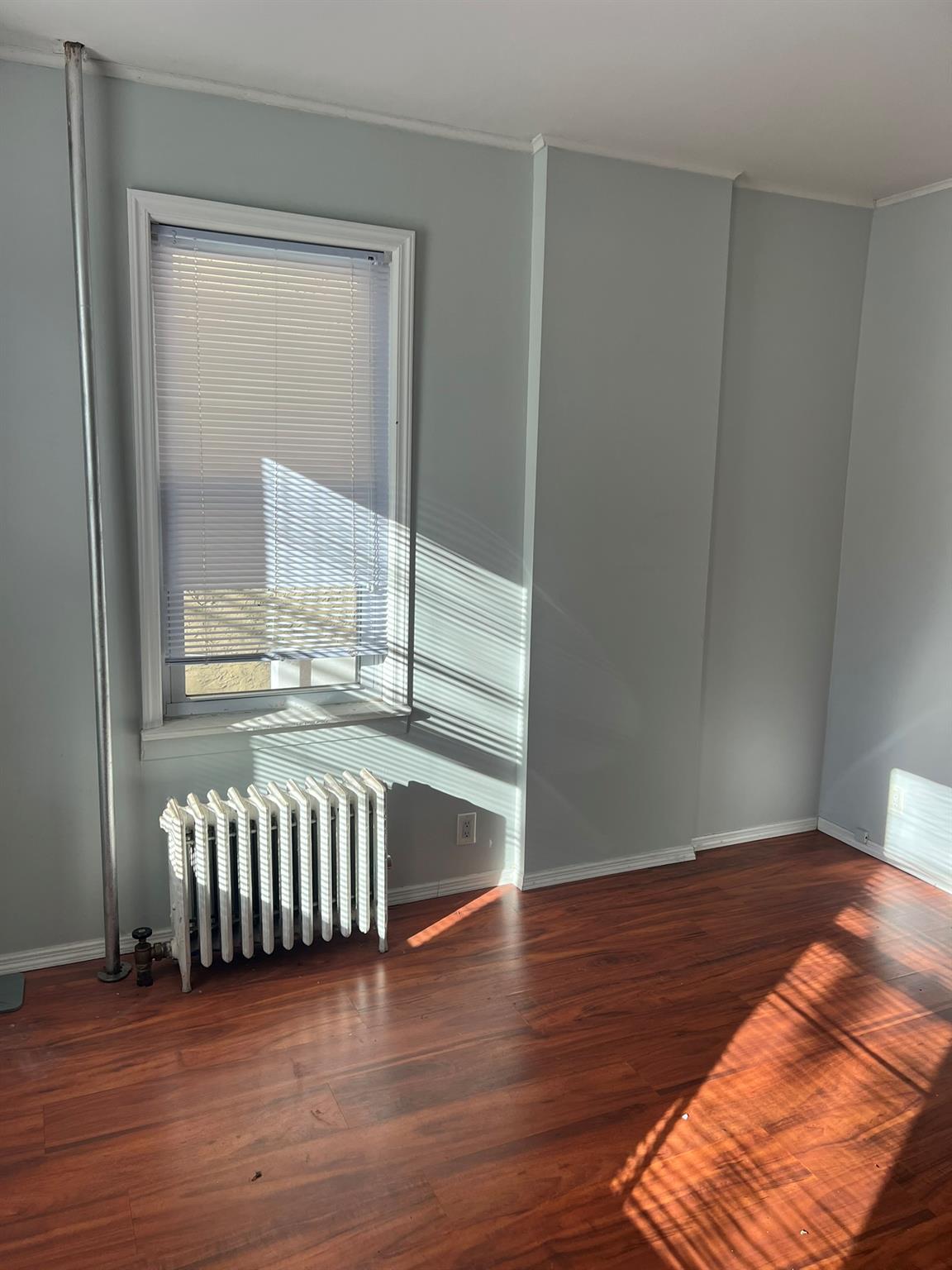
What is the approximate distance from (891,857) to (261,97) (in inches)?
139

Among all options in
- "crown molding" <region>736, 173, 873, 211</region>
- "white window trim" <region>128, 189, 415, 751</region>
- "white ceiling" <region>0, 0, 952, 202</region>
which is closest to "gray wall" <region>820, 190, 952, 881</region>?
"crown molding" <region>736, 173, 873, 211</region>

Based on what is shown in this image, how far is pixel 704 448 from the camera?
11.5 ft

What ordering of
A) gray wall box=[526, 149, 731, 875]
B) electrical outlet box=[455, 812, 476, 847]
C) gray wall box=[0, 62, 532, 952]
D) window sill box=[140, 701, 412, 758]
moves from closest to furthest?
gray wall box=[0, 62, 532, 952] < window sill box=[140, 701, 412, 758] < gray wall box=[526, 149, 731, 875] < electrical outlet box=[455, 812, 476, 847]

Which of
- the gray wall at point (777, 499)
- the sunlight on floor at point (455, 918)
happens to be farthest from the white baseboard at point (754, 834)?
the sunlight on floor at point (455, 918)

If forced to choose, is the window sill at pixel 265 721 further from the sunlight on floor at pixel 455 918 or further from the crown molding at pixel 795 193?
the crown molding at pixel 795 193

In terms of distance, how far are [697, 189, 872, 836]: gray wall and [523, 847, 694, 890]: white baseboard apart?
0.19 m

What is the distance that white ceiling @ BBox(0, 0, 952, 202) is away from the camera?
2230 mm

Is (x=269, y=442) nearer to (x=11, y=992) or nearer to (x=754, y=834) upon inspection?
(x=11, y=992)

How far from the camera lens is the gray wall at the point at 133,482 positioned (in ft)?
8.55

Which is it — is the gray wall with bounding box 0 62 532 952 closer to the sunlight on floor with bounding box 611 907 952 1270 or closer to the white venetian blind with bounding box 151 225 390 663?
the white venetian blind with bounding box 151 225 390 663

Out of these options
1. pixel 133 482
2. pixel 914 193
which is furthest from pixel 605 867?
pixel 914 193

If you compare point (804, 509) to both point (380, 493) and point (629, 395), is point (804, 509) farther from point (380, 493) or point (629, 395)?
point (380, 493)

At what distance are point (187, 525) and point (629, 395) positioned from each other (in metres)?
1.59

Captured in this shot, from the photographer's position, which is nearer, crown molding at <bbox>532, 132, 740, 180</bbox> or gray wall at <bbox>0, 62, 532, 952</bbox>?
gray wall at <bbox>0, 62, 532, 952</bbox>
